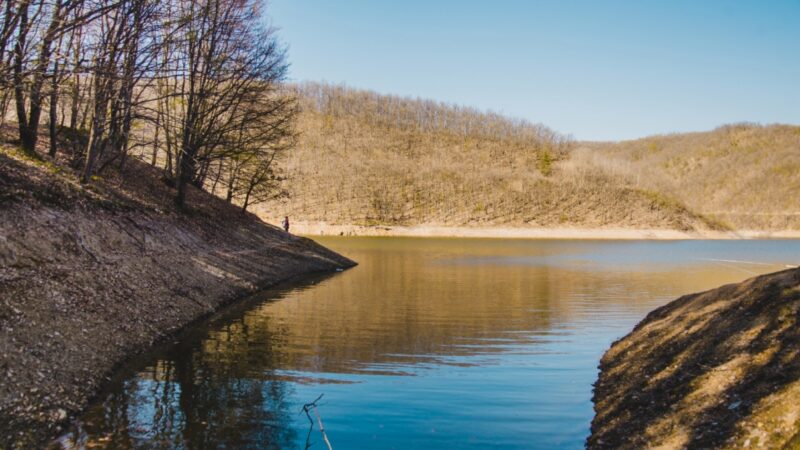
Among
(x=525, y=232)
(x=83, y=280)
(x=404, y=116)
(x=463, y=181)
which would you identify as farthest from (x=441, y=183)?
(x=83, y=280)

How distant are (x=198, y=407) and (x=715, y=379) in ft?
26.5

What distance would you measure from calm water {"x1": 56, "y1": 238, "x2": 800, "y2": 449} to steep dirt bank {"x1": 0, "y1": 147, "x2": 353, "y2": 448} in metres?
0.67

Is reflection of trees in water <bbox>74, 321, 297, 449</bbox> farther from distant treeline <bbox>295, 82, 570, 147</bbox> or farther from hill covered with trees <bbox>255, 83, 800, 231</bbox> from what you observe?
distant treeline <bbox>295, 82, 570, 147</bbox>

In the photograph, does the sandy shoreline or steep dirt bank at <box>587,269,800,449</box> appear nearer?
steep dirt bank at <box>587,269,800,449</box>

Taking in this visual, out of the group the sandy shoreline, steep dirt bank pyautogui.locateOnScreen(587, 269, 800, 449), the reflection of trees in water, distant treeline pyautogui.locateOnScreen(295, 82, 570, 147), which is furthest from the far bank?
steep dirt bank pyautogui.locateOnScreen(587, 269, 800, 449)

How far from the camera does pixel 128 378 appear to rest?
38.4ft

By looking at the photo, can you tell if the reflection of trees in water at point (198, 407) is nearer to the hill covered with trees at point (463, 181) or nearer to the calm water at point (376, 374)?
the calm water at point (376, 374)

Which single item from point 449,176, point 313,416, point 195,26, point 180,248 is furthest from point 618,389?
point 449,176

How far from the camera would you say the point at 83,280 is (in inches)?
562

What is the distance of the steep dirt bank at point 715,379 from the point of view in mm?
6980

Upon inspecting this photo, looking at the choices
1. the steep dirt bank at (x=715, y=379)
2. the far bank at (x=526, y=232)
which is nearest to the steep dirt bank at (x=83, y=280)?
the steep dirt bank at (x=715, y=379)

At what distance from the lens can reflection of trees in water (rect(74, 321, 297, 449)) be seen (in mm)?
8742

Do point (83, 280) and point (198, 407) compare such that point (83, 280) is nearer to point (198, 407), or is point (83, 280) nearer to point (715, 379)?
point (198, 407)

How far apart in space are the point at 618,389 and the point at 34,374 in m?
9.79
